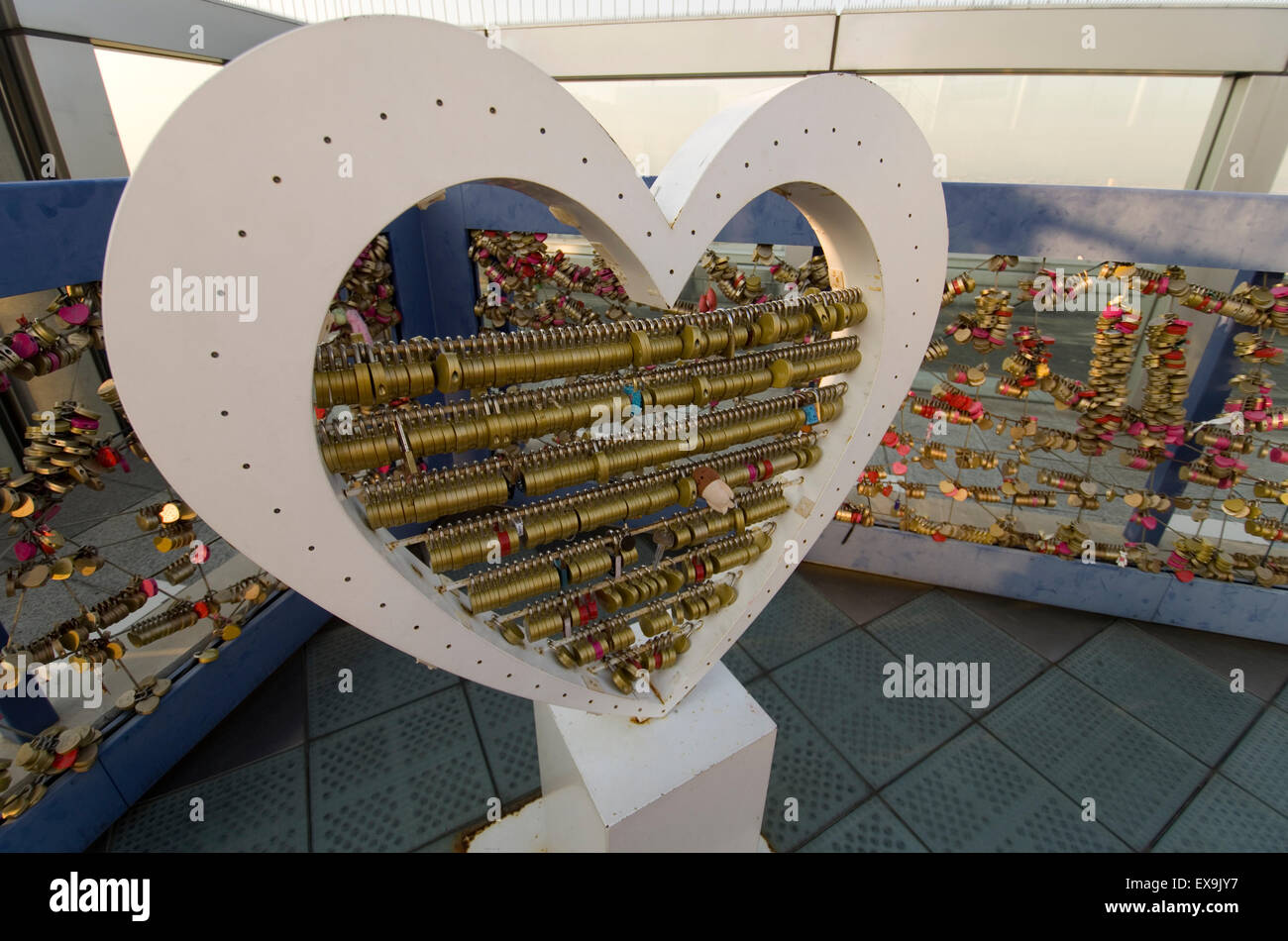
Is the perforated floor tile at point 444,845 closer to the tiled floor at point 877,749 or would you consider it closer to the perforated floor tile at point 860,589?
the tiled floor at point 877,749

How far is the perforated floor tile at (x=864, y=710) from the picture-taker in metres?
3.92

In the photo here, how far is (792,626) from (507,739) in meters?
2.36

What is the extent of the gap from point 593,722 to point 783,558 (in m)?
1.13

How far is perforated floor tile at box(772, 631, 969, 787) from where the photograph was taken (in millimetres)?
3920

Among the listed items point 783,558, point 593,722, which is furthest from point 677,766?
point 783,558

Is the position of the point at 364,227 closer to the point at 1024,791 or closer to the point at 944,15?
the point at 1024,791

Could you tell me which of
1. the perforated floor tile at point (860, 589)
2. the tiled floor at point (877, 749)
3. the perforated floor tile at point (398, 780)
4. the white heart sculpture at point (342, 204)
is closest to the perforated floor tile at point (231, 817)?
the tiled floor at point (877, 749)

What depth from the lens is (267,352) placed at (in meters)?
1.34

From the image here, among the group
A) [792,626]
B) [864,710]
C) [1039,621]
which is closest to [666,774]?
[864,710]

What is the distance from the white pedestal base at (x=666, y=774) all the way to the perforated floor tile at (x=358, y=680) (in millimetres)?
1764

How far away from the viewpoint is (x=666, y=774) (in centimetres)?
254

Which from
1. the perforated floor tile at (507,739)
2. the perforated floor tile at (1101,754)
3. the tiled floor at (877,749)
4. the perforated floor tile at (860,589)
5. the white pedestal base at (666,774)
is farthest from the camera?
the perforated floor tile at (860,589)
